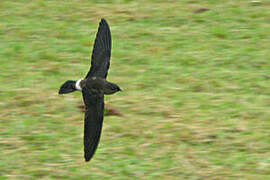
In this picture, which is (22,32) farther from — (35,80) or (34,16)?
(35,80)

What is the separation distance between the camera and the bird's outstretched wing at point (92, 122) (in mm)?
4977

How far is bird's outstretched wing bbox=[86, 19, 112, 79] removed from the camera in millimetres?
5438

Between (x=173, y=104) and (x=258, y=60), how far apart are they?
1296 millimetres

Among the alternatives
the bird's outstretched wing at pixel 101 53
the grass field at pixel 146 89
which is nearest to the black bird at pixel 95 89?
the bird's outstretched wing at pixel 101 53

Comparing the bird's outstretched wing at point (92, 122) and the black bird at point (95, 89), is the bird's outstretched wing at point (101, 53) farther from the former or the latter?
the bird's outstretched wing at point (92, 122)

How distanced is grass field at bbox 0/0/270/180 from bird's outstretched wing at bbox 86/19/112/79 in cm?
62

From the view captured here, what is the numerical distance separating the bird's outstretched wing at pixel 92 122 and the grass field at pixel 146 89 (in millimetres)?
334

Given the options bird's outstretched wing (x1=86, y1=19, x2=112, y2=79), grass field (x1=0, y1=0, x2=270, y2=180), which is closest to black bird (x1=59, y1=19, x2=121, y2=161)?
bird's outstretched wing (x1=86, y1=19, x2=112, y2=79)

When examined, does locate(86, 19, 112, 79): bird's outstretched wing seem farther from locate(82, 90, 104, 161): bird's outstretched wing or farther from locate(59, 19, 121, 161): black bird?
locate(82, 90, 104, 161): bird's outstretched wing

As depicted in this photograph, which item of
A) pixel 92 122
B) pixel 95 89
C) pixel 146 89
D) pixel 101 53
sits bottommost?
pixel 146 89

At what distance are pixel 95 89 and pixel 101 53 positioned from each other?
0.37 m

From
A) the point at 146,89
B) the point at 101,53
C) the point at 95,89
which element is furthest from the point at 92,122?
the point at 146,89

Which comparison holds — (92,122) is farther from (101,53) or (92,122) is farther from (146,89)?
(146,89)

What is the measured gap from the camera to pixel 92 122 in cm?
513
